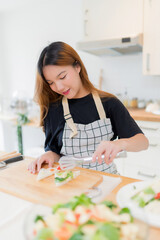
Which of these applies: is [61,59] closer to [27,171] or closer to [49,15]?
[27,171]

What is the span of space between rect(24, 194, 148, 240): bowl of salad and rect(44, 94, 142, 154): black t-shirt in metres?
0.65

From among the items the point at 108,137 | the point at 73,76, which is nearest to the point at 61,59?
the point at 73,76

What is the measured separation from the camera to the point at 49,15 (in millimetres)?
2904

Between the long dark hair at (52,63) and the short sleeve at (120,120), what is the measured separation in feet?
0.24

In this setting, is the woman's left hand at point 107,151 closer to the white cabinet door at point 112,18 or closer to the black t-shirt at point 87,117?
the black t-shirt at point 87,117

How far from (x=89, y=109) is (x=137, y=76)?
155 centimetres

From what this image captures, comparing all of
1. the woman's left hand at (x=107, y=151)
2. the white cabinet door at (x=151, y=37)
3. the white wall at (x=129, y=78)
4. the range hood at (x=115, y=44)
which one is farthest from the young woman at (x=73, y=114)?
the white wall at (x=129, y=78)

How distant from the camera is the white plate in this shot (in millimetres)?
442

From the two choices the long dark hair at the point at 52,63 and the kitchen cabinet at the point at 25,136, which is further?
the kitchen cabinet at the point at 25,136

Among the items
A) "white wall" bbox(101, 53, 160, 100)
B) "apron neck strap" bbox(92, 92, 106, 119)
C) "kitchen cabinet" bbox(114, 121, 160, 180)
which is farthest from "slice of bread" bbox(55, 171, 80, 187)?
"white wall" bbox(101, 53, 160, 100)

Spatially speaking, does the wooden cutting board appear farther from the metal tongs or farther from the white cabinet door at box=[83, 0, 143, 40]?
the white cabinet door at box=[83, 0, 143, 40]

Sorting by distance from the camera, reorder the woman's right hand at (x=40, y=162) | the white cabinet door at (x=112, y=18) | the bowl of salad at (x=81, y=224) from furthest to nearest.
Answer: the white cabinet door at (x=112, y=18) < the woman's right hand at (x=40, y=162) < the bowl of salad at (x=81, y=224)

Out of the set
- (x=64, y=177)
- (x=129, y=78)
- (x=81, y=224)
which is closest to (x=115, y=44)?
(x=129, y=78)

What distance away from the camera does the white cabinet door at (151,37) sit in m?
1.98
